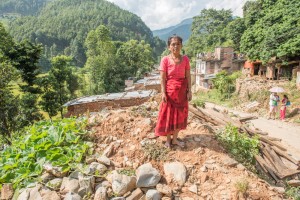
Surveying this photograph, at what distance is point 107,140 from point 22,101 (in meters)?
14.2

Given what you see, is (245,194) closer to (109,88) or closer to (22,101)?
(22,101)

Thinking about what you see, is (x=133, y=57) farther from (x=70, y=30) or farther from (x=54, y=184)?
(x=70, y=30)

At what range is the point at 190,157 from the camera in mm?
3941

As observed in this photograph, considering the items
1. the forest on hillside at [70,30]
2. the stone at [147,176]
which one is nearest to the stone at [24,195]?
the stone at [147,176]

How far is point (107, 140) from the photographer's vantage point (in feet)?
14.3

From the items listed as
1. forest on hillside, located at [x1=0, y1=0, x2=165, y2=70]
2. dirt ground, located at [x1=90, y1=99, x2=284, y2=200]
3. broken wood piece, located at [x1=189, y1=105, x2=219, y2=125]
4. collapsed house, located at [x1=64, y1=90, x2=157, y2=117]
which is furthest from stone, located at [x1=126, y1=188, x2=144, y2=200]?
forest on hillside, located at [x1=0, y1=0, x2=165, y2=70]

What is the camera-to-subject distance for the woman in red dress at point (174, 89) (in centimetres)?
391

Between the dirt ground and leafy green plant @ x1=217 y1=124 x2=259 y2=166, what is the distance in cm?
28

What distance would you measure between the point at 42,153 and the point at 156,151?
1.98 meters

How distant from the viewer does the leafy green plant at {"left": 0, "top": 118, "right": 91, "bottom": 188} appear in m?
3.48

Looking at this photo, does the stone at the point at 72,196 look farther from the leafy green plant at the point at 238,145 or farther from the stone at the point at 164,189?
the leafy green plant at the point at 238,145

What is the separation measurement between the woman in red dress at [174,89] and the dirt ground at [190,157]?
13.2 inches

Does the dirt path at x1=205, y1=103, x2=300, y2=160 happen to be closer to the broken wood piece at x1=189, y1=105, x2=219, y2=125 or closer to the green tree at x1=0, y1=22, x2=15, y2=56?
the broken wood piece at x1=189, y1=105, x2=219, y2=125

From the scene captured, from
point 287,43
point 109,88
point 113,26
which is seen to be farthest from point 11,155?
point 113,26
